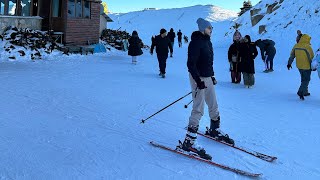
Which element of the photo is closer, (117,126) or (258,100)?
(117,126)

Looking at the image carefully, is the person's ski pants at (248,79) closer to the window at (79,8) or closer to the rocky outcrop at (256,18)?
the window at (79,8)

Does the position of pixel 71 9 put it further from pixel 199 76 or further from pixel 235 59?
pixel 199 76

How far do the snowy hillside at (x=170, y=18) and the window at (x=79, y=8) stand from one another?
46411 mm

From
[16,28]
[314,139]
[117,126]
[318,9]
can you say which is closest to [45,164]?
[117,126]

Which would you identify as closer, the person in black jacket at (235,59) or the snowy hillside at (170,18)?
the person in black jacket at (235,59)

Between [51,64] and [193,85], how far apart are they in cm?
1136

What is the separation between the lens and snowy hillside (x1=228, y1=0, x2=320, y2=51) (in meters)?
22.3

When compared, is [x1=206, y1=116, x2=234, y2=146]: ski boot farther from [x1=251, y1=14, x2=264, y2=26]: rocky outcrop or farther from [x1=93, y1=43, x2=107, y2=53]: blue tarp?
[x1=251, y1=14, x2=264, y2=26]: rocky outcrop

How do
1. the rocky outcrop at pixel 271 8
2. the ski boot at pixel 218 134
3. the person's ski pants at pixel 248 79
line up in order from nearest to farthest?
the ski boot at pixel 218 134, the person's ski pants at pixel 248 79, the rocky outcrop at pixel 271 8

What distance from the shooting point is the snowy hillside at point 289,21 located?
2234 cm

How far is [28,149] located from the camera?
4.96 metres

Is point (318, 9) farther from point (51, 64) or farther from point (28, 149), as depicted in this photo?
point (28, 149)

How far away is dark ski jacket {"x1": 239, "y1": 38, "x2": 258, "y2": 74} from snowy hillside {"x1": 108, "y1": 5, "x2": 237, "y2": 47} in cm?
5877

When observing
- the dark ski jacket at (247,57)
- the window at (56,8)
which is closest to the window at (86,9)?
the window at (56,8)
